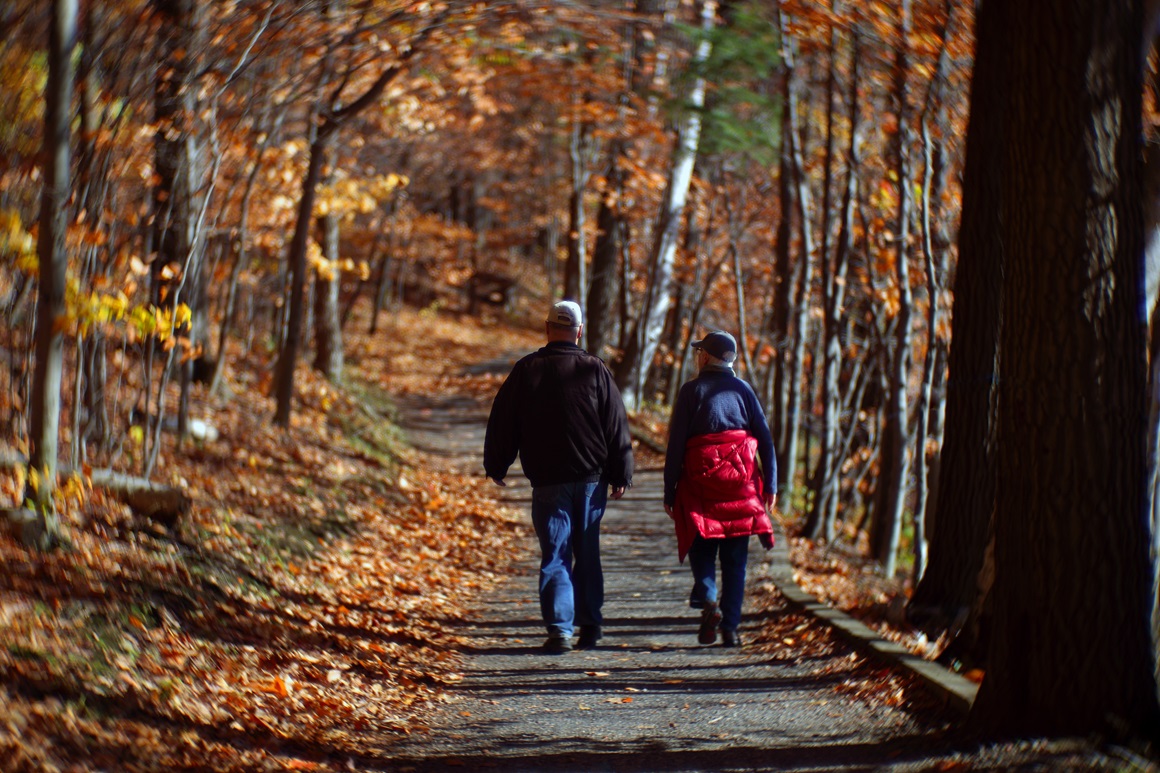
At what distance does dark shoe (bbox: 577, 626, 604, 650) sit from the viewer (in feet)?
24.0

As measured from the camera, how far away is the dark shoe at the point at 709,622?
7355 millimetres

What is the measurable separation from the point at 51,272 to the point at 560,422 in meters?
3.12

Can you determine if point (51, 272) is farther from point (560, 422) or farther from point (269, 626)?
point (560, 422)

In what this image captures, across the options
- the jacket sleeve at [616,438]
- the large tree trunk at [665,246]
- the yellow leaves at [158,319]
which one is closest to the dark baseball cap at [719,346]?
the jacket sleeve at [616,438]

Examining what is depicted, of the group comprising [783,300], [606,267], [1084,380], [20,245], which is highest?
[606,267]

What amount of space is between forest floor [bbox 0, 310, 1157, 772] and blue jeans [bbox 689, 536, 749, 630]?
0.36 metres

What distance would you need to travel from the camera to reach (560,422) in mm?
6988

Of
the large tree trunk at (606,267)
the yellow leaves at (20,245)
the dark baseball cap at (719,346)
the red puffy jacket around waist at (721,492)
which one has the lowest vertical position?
the red puffy jacket around waist at (721,492)

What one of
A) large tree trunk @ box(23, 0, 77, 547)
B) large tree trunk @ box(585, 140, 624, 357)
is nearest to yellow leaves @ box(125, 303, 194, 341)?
large tree trunk @ box(23, 0, 77, 547)

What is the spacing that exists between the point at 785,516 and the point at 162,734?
13.4 meters

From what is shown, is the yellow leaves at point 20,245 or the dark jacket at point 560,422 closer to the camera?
the yellow leaves at point 20,245

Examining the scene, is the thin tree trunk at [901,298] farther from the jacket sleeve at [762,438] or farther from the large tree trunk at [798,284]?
the jacket sleeve at [762,438]

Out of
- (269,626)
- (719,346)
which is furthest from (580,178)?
(269,626)

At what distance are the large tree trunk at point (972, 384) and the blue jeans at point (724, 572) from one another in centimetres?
128
